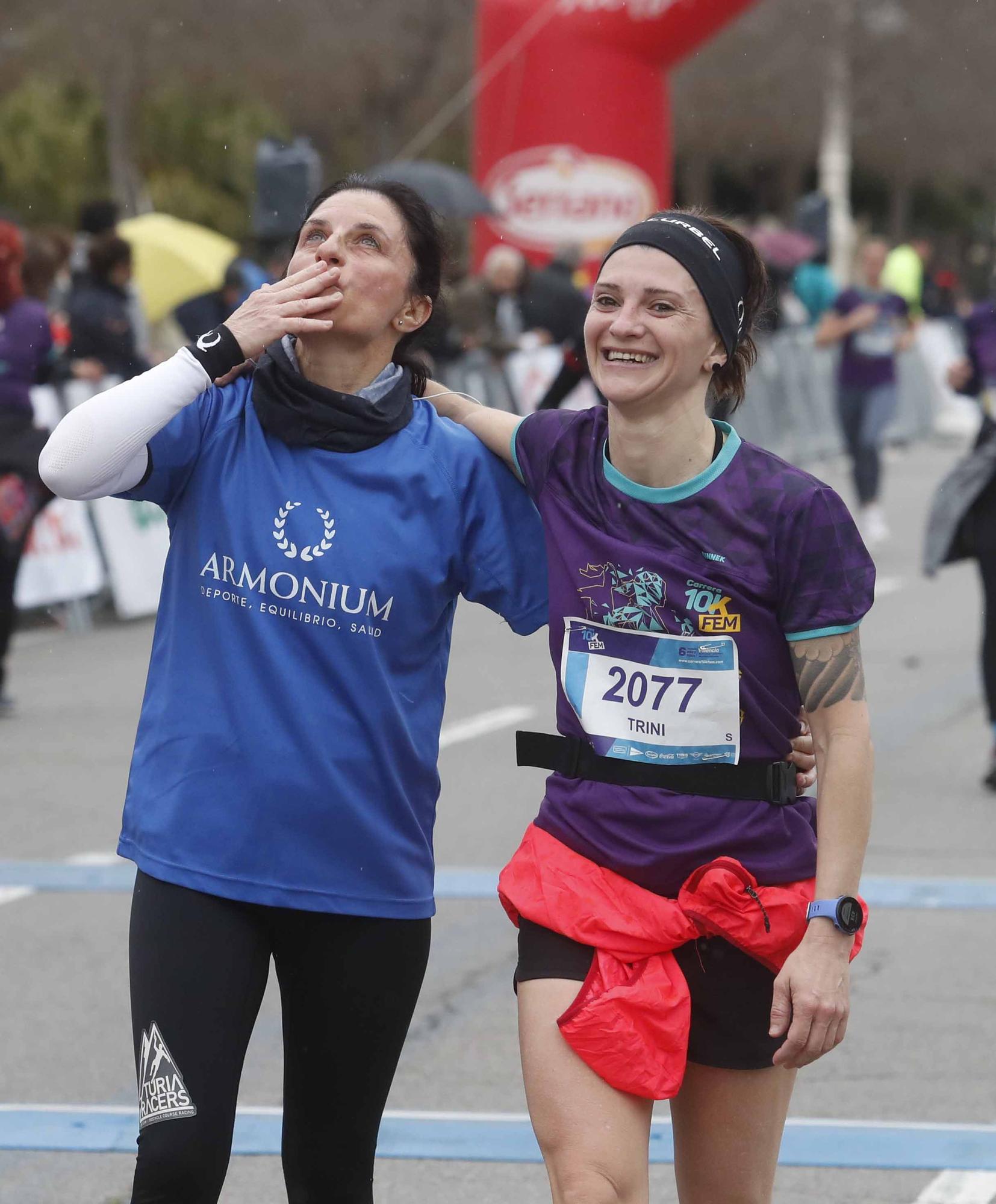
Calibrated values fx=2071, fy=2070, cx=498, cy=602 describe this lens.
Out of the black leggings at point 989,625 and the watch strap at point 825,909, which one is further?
the black leggings at point 989,625

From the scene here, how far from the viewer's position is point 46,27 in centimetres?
3384

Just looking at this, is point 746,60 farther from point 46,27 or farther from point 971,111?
point 46,27

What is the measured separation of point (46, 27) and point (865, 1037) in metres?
31.5

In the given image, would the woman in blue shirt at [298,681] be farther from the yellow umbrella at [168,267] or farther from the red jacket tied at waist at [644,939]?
the yellow umbrella at [168,267]

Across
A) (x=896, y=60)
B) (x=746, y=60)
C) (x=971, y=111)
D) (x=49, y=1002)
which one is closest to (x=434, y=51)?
(x=746, y=60)

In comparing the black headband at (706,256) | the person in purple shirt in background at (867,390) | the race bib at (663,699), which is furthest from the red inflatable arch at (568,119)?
the race bib at (663,699)

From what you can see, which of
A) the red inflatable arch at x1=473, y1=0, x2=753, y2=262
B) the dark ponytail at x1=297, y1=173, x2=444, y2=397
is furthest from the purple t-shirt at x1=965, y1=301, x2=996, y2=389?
the red inflatable arch at x1=473, y1=0, x2=753, y2=262

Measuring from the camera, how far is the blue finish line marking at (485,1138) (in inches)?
175

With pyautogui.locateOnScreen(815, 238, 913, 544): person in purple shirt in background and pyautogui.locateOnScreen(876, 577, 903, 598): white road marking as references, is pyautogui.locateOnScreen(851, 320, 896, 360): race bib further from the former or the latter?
pyautogui.locateOnScreen(876, 577, 903, 598): white road marking

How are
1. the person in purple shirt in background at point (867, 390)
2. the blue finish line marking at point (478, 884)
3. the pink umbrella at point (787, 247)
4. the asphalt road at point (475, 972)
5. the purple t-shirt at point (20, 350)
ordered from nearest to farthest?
the asphalt road at point (475, 972)
the blue finish line marking at point (478, 884)
the purple t-shirt at point (20, 350)
the person in purple shirt in background at point (867, 390)
the pink umbrella at point (787, 247)

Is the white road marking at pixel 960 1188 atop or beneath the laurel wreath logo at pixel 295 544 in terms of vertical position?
beneath

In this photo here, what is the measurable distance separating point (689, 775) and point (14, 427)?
7.57 meters

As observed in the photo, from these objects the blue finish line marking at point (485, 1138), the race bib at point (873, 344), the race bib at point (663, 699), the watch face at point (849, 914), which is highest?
the race bib at point (873, 344)

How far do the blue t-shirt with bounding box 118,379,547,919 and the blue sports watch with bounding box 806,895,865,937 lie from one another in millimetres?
618
